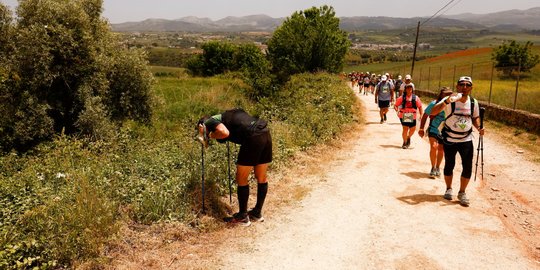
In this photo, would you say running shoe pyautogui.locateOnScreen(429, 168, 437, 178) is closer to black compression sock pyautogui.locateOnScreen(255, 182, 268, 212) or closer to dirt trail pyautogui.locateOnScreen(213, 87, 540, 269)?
dirt trail pyautogui.locateOnScreen(213, 87, 540, 269)

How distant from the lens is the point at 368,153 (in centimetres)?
994

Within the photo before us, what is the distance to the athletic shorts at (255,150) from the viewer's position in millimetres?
5195

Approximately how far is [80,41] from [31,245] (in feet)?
41.2

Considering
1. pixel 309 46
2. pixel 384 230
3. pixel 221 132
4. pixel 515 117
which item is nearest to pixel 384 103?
pixel 515 117

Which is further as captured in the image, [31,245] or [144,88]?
[144,88]

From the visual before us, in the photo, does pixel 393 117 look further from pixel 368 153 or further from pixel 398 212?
pixel 398 212

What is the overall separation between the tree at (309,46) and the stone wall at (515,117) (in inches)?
722

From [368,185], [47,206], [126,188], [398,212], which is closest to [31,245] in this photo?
[47,206]

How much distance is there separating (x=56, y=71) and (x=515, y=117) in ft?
57.6

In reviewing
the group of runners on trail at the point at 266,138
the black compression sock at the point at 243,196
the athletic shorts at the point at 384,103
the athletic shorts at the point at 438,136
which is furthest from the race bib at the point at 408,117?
the black compression sock at the point at 243,196

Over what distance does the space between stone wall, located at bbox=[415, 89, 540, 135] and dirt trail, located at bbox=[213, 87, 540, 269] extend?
17.6 ft

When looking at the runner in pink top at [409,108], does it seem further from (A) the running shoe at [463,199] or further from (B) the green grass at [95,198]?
(A) the running shoe at [463,199]

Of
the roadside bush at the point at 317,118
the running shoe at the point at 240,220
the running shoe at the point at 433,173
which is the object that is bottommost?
the running shoe at the point at 433,173

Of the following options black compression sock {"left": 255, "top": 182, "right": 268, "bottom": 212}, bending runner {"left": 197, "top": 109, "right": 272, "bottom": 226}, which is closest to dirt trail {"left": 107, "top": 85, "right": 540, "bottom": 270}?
black compression sock {"left": 255, "top": 182, "right": 268, "bottom": 212}
